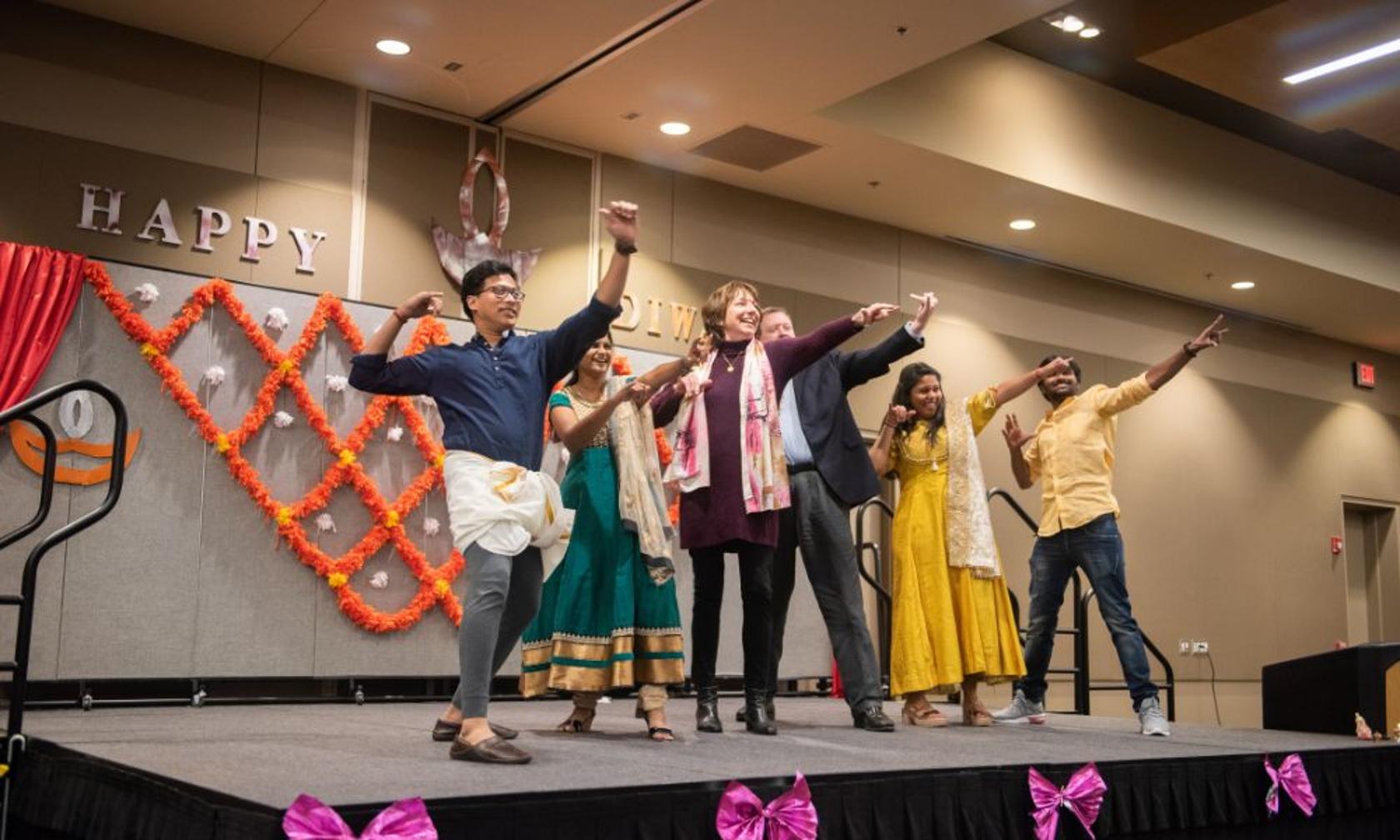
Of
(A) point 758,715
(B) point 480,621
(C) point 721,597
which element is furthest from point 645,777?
(A) point 758,715

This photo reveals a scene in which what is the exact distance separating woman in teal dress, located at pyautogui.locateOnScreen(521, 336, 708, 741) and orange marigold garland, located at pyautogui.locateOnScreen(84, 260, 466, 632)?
2.20 metres

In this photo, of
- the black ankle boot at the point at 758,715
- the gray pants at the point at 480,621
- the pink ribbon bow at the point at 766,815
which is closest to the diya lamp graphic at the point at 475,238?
the black ankle boot at the point at 758,715

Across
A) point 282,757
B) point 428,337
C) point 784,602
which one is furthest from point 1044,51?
point 282,757

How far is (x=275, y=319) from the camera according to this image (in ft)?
20.9

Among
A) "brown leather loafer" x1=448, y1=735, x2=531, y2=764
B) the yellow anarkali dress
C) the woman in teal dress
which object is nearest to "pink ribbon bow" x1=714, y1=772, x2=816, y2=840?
"brown leather loafer" x1=448, y1=735, x2=531, y2=764

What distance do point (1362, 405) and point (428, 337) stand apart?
993 cm

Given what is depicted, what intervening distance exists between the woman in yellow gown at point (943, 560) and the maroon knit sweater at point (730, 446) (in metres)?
0.76

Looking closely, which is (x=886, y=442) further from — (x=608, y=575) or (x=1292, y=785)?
(x=1292, y=785)

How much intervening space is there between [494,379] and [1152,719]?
117 inches

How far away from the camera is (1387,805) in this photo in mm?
4691

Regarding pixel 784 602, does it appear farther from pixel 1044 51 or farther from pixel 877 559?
pixel 1044 51

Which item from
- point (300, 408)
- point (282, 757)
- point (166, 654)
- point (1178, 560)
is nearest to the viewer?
point (282, 757)

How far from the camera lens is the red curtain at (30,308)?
18.4 ft

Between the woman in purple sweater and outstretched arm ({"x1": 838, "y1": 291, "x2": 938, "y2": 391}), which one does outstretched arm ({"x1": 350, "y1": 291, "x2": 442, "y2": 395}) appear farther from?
outstretched arm ({"x1": 838, "y1": 291, "x2": 938, "y2": 391})
